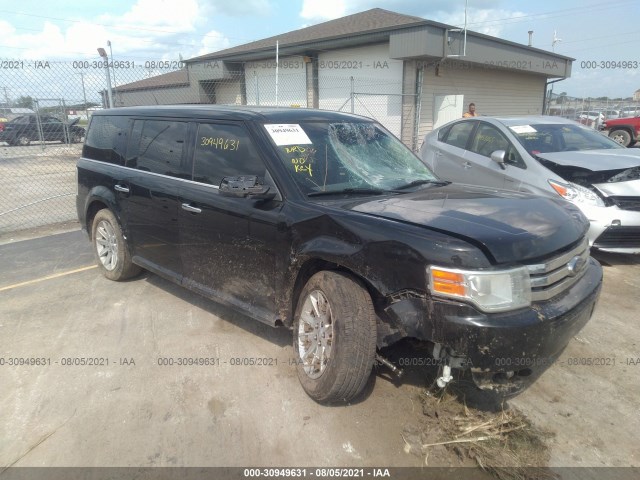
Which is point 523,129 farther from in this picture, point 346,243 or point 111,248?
point 111,248

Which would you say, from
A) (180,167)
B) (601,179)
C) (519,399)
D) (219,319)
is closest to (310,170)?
(180,167)

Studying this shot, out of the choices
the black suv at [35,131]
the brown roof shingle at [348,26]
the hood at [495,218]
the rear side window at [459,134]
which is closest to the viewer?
the hood at [495,218]

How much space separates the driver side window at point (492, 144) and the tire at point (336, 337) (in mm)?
4022

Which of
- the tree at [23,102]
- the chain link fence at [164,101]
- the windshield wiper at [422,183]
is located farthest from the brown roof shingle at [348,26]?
the windshield wiper at [422,183]

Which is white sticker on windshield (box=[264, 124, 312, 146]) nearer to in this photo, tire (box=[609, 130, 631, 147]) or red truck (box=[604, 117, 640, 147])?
red truck (box=[604, 117, 640, 147])

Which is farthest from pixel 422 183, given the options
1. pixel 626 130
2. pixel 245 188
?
pixel 626 130

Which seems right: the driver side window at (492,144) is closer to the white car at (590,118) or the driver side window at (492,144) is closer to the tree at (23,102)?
the tree at (23,102)

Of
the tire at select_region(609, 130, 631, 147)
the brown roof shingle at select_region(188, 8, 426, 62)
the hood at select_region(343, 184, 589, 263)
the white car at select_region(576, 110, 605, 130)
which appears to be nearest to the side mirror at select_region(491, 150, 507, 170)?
the hood at select_region(343, 184, 589, 263)

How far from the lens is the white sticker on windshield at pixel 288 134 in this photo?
132 inches

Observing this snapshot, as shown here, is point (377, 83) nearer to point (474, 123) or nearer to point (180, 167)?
point (474, 123)

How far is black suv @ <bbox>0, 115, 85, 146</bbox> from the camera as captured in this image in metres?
12.0

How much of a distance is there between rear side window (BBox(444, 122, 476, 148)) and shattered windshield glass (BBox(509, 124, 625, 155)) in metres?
0.73

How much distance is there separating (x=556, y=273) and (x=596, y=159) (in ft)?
12.1

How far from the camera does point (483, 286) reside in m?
2.33
